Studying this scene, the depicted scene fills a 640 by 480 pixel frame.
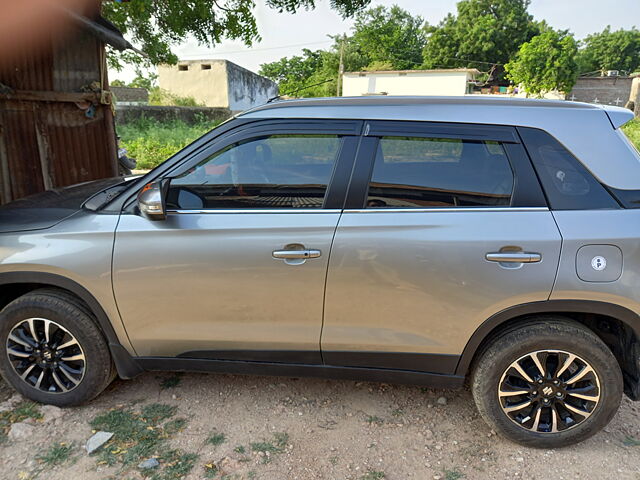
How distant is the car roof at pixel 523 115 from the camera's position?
7.28ft

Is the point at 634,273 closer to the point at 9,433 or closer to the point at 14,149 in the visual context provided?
the point at 9,433

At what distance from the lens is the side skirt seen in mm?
2494

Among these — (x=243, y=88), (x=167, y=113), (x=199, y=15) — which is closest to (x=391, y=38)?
(x=243, y=88)

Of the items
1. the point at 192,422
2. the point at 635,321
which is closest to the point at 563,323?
the point at 635,321

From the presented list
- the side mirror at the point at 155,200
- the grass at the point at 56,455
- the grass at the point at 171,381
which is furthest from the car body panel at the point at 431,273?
the grass at the point at 56,455

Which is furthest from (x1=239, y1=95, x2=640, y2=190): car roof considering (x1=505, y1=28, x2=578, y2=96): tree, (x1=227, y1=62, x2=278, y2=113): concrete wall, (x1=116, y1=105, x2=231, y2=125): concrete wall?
(x1=505, y1=28, x2=578, y2=96): tree

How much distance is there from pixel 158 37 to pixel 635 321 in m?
8.12

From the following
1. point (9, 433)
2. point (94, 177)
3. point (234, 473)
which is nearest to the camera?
point (234, 473)

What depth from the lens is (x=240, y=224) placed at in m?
2.41

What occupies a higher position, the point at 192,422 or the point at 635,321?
the point at 635,321

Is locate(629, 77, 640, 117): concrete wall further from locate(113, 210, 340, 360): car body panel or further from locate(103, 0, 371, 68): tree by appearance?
locate(113, 210, 340, 360): car body panel

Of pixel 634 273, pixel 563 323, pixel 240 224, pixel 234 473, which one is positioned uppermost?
pixel 240 224

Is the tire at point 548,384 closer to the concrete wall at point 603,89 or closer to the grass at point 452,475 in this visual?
the grass at point 452,475

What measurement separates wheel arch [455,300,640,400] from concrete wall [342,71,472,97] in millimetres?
33779
